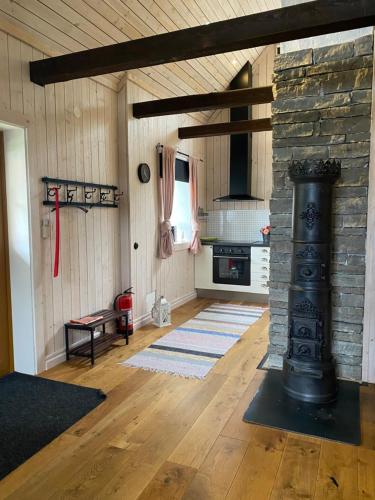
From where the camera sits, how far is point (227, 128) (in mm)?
4867

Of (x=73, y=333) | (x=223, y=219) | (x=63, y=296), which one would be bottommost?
(x=73, y=333)

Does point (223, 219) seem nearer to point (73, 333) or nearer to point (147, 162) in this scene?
point (147, 162)

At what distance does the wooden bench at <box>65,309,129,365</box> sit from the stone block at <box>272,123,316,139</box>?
2.18 m

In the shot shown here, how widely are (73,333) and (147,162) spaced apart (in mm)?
2119

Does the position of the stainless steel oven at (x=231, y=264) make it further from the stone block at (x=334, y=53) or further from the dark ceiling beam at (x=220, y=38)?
the dark ceiling beam at (x=220, y=38)

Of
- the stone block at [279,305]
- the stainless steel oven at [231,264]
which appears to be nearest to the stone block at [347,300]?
the stone block at [279,305]

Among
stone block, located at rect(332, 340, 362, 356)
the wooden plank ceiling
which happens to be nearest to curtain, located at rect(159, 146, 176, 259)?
the wooden plank ceiling

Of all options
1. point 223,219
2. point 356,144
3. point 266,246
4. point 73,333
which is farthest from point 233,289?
point 356,144

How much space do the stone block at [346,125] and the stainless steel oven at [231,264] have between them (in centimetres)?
286

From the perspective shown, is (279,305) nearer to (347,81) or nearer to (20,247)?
(347,81)

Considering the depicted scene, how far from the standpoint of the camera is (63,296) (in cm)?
331

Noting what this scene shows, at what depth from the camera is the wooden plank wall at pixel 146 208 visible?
4.08 meters

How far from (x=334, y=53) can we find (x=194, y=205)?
3.27m

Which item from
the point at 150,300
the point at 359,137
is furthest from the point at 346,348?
the point at 150,300
